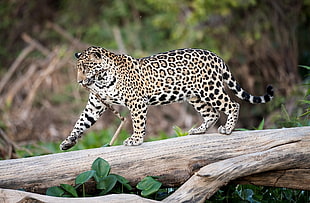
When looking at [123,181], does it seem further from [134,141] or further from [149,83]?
[149,83]

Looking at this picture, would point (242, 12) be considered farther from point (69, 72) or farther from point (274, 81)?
point (69, 72)

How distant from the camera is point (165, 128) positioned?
532 inches

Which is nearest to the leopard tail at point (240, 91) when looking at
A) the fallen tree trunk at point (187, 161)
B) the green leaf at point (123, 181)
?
the fallen tree trunk at point (187, 161)

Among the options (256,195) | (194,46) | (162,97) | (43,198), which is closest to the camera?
(43,198)

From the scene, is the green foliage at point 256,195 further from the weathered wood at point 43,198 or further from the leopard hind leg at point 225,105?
the weathered wood at point 43,198

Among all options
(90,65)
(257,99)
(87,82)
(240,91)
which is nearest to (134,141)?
(87,82)

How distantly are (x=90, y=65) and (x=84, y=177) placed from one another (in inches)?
50.7

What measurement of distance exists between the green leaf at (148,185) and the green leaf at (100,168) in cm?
39

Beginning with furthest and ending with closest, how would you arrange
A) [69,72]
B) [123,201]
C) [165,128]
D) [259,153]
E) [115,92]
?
[69,72], [165,128], [115,92], [259,153], [123,201]

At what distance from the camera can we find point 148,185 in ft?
18.2

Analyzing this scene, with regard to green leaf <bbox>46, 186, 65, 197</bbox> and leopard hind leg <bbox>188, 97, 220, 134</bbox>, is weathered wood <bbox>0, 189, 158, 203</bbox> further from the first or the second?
leopard hind leg <bbox>188, 97, 220, 134</bbox>

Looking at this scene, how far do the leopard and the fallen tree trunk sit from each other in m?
0.24

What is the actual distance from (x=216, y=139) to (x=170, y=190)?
940 millimetres

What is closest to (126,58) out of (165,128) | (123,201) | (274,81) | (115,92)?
(115,92)
